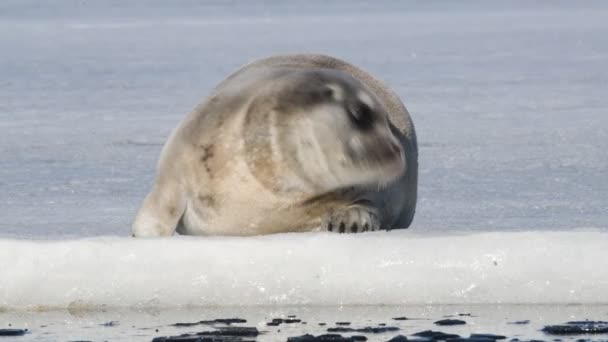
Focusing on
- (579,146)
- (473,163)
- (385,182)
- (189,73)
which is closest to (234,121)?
(385,182)

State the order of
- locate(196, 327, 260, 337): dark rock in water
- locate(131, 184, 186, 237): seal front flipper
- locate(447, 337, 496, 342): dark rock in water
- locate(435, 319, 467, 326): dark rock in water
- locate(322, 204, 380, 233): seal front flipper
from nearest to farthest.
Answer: locate(447, 337, 496, 342): dark rock in water, locate(196, 327, 260, 337): dark rock in water, locate(435, 319, 467, 326): dark rock in water, locate(322, 204, 380, 233): seal front flipper, locate(131, 184, 186, 237): seal front flipper

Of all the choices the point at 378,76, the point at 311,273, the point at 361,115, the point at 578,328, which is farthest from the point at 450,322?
the point at 378,76

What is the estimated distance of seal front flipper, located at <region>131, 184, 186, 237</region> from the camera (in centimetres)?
537

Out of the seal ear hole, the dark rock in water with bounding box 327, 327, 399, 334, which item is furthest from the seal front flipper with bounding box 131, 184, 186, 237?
the dark rock in water with bounding box 327, 327, 399, 334

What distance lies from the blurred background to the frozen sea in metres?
0.03

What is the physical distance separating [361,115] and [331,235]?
88cm

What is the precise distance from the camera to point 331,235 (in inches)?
188

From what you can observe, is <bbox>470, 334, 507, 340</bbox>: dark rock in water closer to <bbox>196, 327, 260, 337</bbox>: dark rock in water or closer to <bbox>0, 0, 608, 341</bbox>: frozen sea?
<bbox>0, 0, 608, 341</bbox>: frozen sea

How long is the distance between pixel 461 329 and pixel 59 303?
1.26 meters

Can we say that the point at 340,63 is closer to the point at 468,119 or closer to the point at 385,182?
the point at 385,182

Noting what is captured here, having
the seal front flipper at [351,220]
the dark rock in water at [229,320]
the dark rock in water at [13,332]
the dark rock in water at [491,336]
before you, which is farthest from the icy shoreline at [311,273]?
the seal front flipper at [351,220]

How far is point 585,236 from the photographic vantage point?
469 cm

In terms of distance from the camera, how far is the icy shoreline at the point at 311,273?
178 inches

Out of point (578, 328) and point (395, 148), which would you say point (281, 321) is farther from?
point (395, 148)
